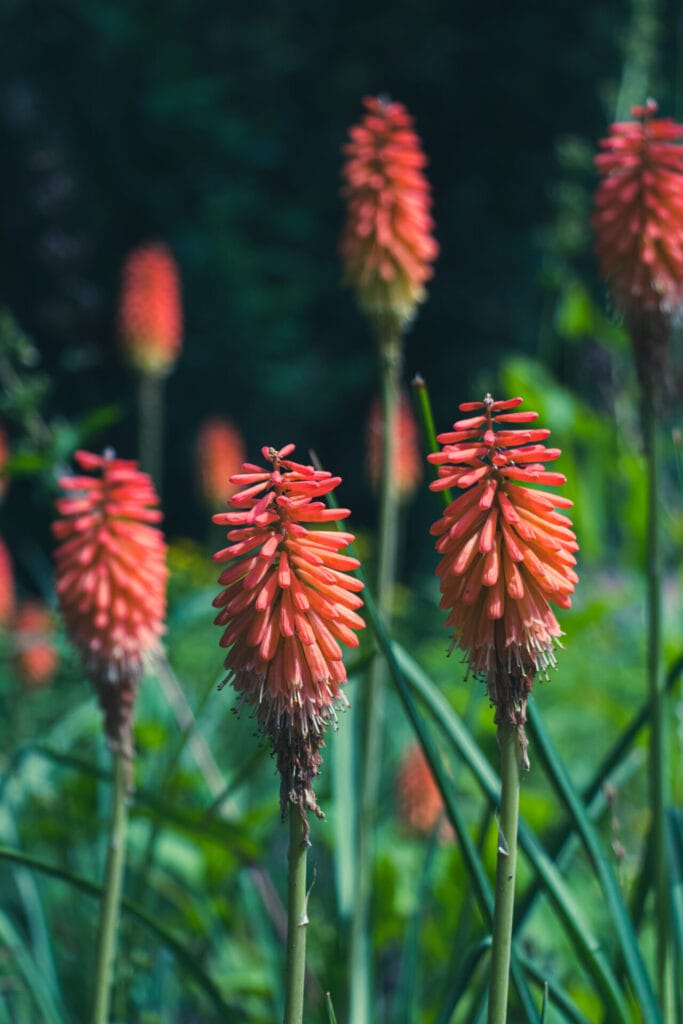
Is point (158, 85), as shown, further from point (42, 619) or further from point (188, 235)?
point (42, 619)

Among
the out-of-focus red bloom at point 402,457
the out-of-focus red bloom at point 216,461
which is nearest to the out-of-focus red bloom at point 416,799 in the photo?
the out-of-focus red bloom at point 402,457

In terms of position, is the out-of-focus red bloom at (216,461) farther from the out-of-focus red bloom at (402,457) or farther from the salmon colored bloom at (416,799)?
the salmon colored bloom at (416,799)

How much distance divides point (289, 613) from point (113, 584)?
3.10 feet

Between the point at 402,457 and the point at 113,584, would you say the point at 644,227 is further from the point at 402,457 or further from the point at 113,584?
the point at 402,457

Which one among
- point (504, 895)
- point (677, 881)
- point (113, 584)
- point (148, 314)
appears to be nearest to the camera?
point (504, 895)

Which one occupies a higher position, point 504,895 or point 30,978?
point 504,895

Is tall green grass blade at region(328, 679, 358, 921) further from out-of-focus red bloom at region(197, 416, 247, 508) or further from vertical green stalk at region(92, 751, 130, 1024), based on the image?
out-of-focus red bloom at region(197, 416, 247, 508)

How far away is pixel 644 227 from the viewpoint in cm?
250

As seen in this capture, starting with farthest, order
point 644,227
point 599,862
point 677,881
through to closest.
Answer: point 644,227 → point 677,881 → point 599,862

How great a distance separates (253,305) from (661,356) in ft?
30.3

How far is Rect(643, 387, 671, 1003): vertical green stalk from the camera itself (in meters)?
2.10

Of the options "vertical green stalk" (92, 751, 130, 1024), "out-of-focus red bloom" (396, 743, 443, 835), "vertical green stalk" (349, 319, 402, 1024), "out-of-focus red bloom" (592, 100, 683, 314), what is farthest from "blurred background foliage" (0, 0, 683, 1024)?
"vertical green stalk" (92, 751, 130, 1024)

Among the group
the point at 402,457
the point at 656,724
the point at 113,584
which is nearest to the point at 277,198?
the point at 402,457

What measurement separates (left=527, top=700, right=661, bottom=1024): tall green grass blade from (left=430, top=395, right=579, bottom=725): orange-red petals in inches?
12.0
